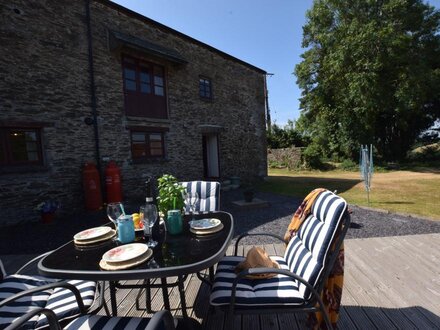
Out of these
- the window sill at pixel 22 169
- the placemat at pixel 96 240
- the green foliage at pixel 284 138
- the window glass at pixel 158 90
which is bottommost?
the placemat at pixel 96 240

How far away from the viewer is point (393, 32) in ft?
Answer: 44.6

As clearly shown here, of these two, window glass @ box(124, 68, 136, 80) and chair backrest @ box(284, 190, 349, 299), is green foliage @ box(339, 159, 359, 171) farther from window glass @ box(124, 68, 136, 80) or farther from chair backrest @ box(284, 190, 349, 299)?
chair backrest @ box(284, 190, 349, 299)

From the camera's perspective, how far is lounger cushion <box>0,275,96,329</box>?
1.57 metres

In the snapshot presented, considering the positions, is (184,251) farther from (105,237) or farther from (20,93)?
(20,93)

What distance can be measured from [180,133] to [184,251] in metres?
7.85

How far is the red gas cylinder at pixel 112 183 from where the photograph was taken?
6.61 metres

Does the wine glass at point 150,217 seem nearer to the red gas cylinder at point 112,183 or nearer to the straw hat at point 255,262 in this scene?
the straw hat at point 255,262

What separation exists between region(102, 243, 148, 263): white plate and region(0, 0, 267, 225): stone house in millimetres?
5691

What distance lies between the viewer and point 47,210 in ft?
18.4

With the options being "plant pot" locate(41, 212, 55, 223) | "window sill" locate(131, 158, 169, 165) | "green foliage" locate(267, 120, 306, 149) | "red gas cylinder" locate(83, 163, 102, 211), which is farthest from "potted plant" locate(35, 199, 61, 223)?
"green foliage" locate(267, 120, 306, 149)

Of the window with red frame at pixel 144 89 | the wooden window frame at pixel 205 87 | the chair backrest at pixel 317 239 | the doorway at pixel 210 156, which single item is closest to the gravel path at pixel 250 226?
the chair backrest at pixel 317 239

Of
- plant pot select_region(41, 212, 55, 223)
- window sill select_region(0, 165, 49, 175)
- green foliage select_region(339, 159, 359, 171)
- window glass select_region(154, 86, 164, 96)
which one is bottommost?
plant pot select_region(41, 212, 55, 223)

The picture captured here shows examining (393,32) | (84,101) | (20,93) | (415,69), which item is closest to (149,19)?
(84,101)

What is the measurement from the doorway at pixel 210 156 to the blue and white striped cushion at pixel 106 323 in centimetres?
930
